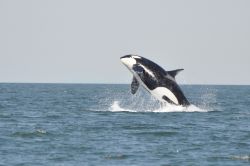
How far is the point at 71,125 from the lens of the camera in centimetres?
4366

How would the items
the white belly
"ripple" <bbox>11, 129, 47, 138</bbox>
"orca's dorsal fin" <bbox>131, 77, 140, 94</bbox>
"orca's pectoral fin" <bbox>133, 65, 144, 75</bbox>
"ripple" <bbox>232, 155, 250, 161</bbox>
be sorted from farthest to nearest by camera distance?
the white belly, "orca's pectoral fin" <bbox>133, 65, 144, 75</bbox>, "orca's dorsal fin" <bbox>131, 77, 140, 94</bbox>, "ripple" <bbox>11, 129, 47, 138</bbox>, "ripple" <bbox>232, 155, 250, 161</bbox>

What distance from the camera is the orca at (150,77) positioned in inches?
1790

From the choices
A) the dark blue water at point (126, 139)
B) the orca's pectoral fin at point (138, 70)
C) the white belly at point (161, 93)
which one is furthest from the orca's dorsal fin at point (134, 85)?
the dark blue water at point (126, 139)

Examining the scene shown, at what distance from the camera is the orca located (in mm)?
45469

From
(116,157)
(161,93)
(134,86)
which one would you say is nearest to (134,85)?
(134,86)

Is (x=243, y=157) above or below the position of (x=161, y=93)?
below

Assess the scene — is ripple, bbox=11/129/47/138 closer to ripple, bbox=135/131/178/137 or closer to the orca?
ripple, bbox=135/131/178/137

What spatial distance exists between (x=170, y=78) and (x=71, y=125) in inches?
265

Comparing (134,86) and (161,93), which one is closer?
(134,86)

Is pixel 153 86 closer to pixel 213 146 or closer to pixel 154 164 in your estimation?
pixel 213 146

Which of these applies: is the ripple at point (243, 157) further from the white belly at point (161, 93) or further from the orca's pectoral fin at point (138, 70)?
the orca's pectoral fin at point (138, 70)

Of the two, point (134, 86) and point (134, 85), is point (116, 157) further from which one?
point (134, 85)

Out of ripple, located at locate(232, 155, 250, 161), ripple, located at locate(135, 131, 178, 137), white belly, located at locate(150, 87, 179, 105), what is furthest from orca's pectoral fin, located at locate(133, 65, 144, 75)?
ripple, located at locate(232, 155, 250, 161)

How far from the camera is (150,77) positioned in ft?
149
